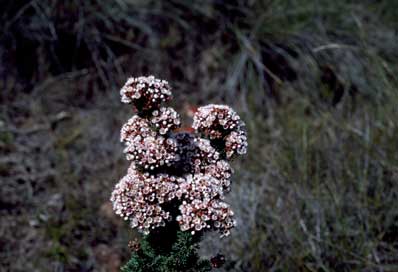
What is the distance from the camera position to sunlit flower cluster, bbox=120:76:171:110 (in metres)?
2.02

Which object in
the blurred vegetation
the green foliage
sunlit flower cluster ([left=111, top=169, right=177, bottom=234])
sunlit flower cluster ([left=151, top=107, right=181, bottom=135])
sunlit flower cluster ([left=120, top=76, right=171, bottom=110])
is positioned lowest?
the green foliage

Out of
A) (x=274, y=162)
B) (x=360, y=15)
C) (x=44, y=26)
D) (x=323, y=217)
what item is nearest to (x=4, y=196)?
(x=44, y=26)

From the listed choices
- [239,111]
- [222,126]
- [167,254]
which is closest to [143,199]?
[167,254]

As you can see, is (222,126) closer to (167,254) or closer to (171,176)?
(171,176)

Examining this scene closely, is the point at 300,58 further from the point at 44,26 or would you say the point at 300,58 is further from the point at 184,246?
the point at 184,246

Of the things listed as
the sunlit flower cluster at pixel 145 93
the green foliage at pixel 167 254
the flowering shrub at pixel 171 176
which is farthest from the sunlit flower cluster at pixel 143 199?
the sunlit flower cluster at pixel 145 93

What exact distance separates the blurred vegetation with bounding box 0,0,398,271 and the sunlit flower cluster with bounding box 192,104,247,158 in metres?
1.08

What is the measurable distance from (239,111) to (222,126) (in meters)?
2.52

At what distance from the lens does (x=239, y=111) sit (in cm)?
467

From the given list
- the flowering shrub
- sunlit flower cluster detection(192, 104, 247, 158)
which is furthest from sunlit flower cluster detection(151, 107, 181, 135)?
sunlit flower cluster detection(192, 104, 247, 158)

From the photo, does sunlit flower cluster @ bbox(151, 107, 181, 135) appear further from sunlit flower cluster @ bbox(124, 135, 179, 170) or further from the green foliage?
the green foliage

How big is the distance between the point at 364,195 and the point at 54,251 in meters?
1.77

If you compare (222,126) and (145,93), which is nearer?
(145,93)

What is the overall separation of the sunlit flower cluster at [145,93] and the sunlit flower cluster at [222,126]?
0.53ft
